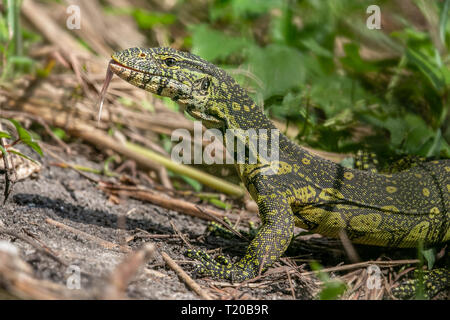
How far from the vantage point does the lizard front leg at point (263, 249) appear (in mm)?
3795

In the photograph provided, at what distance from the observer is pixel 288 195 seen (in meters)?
4.22

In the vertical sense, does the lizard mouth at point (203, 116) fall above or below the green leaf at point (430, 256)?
above

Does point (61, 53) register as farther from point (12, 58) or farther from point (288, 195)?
point (288, 195)

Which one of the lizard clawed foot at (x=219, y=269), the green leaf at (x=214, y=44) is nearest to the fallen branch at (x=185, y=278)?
the lizard clawed foot at (x=219, y=269)

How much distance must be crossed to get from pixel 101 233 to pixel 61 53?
3.65 meters

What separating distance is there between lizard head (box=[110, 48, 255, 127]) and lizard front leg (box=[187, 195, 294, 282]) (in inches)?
36.9

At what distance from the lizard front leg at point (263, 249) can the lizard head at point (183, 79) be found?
94 centimetres

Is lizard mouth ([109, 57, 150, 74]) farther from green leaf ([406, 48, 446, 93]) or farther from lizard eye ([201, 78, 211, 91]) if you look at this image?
green leaf ([406, 48, 446, 93])

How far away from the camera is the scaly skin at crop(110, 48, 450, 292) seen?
413cm

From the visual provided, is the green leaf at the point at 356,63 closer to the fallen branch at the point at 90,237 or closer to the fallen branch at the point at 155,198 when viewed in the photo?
the fallen branch at the point at 155,198

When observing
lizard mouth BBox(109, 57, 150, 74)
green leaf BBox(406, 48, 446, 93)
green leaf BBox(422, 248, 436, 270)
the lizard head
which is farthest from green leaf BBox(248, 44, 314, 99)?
green leaf BBox(422, 248, 436, 270)

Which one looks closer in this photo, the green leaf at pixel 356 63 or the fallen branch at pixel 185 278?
the fallen branch at pixel 185 278

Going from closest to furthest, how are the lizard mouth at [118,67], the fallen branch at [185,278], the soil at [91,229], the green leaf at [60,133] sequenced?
the soil at [91,229] → the fallen branch at [185,278] → the lizard mouth at [118,67] → the green leaf at [60,133]
